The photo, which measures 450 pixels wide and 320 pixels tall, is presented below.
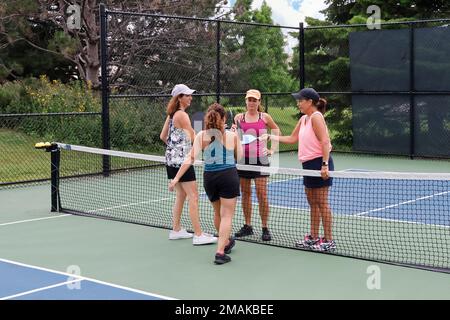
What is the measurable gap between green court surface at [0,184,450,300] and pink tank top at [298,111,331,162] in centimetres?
96

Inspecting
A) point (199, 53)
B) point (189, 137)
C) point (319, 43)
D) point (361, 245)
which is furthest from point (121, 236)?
point (319, 43)

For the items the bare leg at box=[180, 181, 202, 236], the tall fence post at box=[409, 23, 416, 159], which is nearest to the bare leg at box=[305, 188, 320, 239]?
the bare leg at box=[180, 181, 202, 236]

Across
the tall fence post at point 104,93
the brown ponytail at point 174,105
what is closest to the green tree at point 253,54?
the tall fence post at point 104,93

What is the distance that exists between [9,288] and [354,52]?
38.0 ft

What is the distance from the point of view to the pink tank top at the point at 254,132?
744cm

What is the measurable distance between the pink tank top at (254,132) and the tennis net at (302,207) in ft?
0.90

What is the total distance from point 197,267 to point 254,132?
174 cm

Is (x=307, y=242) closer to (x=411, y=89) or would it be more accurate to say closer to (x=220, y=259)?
(x=220, y=259)

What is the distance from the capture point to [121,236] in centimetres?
776

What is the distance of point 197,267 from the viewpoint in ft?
20.9

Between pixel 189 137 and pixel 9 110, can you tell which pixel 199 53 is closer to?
pixel 9 110

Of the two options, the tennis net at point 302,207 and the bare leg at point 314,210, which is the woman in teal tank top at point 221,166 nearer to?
the tennis net at point 302,207

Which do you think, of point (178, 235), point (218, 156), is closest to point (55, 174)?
point (178, 235)

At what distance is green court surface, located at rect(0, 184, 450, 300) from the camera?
220 inches
